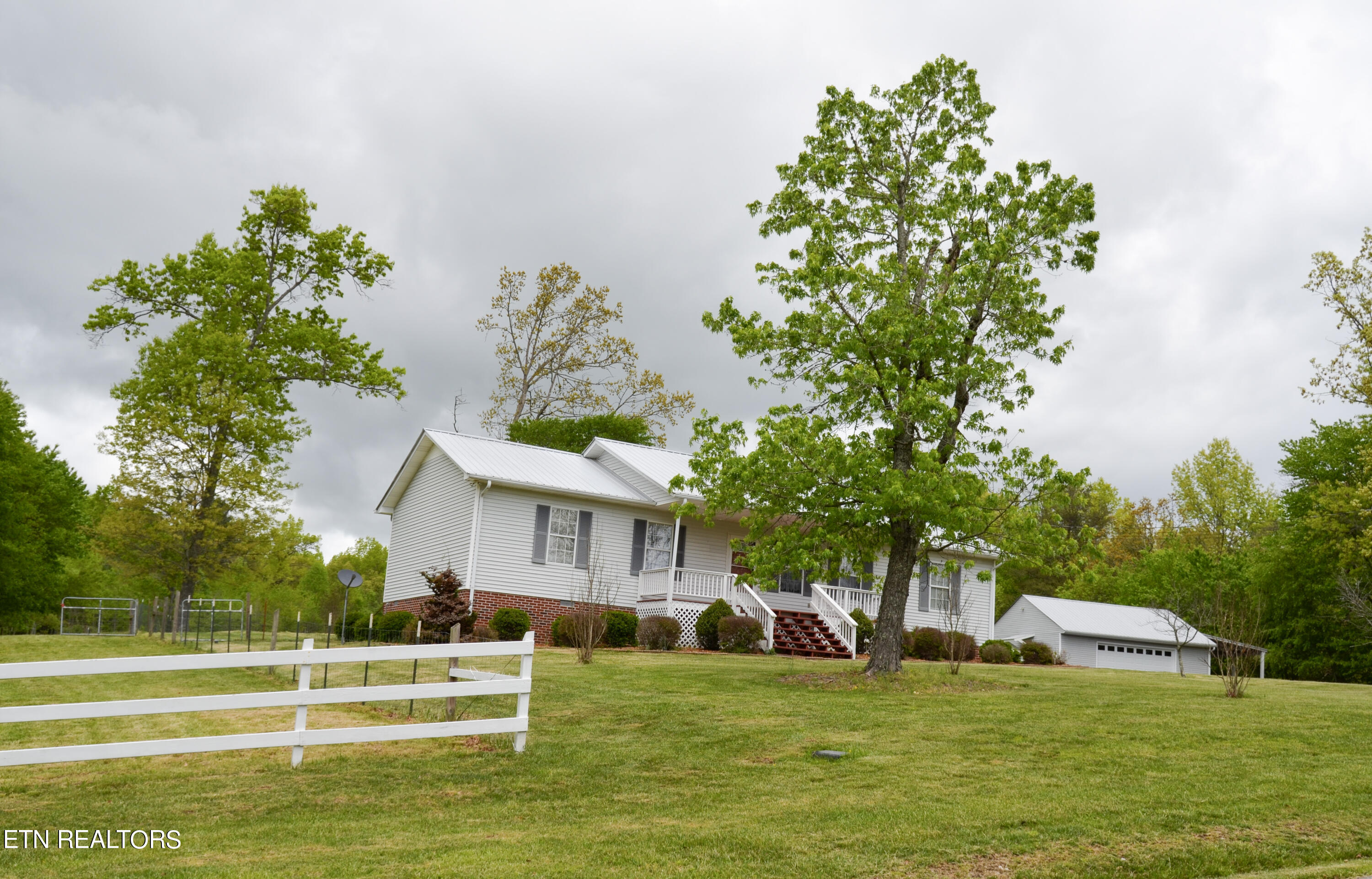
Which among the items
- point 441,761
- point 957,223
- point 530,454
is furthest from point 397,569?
point 441,761

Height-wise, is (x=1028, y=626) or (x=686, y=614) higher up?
(x=686, y=614)

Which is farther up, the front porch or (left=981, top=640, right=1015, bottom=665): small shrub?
the front porch

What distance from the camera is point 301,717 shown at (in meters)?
10.2

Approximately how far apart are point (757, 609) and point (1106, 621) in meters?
19.1

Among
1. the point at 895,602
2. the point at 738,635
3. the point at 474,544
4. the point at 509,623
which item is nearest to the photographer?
the point at 895,602

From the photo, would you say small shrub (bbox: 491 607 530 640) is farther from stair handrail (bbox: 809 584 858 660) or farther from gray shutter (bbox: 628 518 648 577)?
stair handrail (bbox: 809 584 858 660)

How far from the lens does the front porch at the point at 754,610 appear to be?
1044 inches

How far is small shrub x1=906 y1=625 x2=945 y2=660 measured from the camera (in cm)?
2922

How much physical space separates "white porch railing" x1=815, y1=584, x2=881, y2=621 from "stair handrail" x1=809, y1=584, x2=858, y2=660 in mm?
206

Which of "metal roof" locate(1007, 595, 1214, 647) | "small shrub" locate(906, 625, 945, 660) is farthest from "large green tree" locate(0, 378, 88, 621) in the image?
"metal roof" locate(1007, 595, 1214, 647)

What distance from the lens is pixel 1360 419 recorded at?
123ft

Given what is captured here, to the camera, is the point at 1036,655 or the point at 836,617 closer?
the point at 836,617

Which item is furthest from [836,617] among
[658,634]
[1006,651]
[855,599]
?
[1006,651]

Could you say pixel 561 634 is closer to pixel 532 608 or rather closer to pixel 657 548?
pixel 532 608
